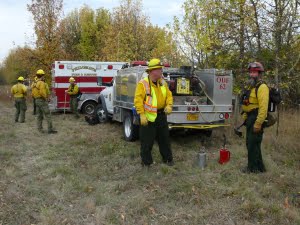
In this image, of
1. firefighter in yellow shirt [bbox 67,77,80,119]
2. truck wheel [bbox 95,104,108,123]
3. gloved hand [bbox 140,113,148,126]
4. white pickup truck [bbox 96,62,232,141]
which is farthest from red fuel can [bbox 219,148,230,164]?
firefighter in yellow shirt [bbox 67,77,80,119]

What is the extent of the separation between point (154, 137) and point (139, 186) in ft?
3.82

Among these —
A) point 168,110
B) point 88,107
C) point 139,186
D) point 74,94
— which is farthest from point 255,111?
point 88,107

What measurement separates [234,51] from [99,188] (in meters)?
7.08

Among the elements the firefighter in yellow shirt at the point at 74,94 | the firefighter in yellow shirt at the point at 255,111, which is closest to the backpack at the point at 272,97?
the firefighter in yellow shirt at the point at 255,111

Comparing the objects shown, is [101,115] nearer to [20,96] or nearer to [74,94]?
[74,94]

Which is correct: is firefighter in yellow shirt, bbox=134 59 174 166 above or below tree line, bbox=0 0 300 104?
below

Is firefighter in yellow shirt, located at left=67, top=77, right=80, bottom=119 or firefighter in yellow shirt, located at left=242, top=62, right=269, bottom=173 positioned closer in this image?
firefighter in yellow shirt, located at left=242, top=62, right=269, bottom=173

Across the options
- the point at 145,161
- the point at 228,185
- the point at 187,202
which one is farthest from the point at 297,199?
the point at 145,161

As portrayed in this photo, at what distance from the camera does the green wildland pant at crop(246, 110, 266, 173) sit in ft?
19.5

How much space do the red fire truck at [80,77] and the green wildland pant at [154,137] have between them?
8840 millimetres

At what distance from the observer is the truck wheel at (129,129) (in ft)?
29.3

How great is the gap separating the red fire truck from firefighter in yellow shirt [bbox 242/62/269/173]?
10.0 m

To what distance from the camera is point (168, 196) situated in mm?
5219

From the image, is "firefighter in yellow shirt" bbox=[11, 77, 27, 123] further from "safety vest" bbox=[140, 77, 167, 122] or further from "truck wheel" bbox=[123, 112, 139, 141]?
"safety vest" bbox=[140, 77, 167, 122]
